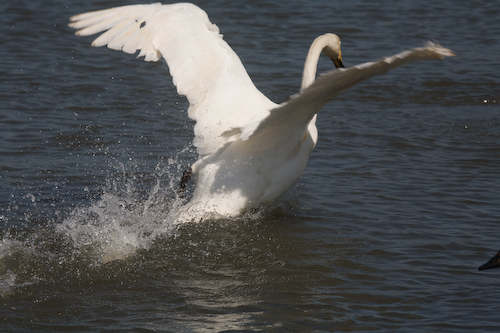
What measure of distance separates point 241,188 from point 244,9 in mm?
9314

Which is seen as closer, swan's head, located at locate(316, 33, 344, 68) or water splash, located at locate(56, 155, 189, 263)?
water splash, located at locate(56, 155, 189, 263)

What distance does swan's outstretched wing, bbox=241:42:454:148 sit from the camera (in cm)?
456

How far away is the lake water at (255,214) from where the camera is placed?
16.5 feet

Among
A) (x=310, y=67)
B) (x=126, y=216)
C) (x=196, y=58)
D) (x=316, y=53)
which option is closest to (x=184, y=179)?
(x=126, y=216)

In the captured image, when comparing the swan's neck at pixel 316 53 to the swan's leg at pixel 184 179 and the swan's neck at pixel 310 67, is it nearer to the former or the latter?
the swan's neck at pixel 310 67

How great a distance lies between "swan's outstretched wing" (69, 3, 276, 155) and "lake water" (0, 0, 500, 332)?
0.83 m

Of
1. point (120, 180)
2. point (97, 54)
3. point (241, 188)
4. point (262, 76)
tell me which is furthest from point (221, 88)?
point (97, 54)

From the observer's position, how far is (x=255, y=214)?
21.8ft

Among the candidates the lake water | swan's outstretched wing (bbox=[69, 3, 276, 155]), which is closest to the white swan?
swan's outstretched wing (bbox=[69, 3, 276, 155])

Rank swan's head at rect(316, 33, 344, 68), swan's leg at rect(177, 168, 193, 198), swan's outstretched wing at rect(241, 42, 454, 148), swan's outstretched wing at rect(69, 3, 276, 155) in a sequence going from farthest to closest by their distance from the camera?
swan's head at rect(316, 33, 344, 68), swan's leg at rect(177, 168, 193, 198), swan's outstretched wing at rect(69, 3, 276, 155), swan's outstretched wing at rect(241, 42, 454, 148)

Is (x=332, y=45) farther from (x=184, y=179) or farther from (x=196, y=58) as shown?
(x=184, y=179)

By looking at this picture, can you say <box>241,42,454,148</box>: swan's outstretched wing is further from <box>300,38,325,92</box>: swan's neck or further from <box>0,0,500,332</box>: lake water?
<box>0,0,500,332</box>: lake water

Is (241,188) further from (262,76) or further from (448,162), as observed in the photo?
(262,76)

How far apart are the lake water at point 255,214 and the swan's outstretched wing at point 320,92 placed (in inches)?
38.8
